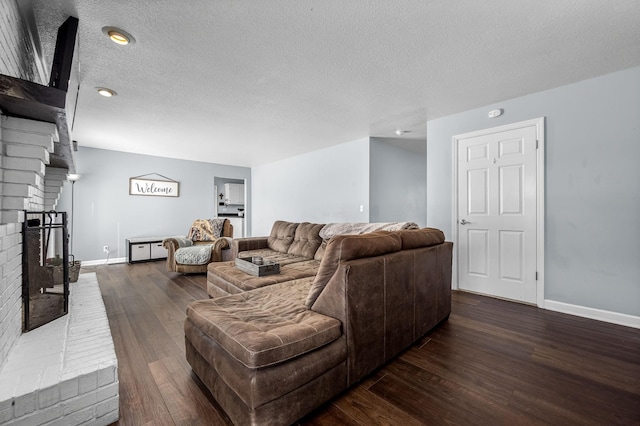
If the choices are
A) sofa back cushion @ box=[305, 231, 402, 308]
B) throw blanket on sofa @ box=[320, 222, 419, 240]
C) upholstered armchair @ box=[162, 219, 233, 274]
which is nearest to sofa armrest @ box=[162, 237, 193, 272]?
upholstered armchair @ box=[162, 219, 233, 274]

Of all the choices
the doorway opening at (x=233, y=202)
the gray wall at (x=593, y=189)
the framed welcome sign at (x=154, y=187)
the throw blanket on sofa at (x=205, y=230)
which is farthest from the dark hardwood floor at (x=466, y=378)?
the doorway opening at (x=233, y=202)

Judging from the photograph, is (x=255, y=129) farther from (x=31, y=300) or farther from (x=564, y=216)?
(x=564, y=216)

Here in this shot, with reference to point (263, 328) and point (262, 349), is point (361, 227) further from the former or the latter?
point (262, 349)

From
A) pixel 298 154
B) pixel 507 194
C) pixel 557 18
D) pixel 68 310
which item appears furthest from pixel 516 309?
pixel 298 154

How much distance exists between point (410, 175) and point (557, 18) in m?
4.02

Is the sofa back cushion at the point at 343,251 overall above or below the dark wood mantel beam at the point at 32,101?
below

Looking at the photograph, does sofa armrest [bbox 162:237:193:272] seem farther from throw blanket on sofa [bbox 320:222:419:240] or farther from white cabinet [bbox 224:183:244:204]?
white cabinet [bbox 224:183:244:204]

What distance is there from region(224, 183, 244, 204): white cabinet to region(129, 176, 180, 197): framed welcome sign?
144 cm

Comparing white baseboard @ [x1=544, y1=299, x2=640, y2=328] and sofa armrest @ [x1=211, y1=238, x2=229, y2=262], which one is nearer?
white baseboard @ [x1=544, y1=299, x2=640, y2=328]

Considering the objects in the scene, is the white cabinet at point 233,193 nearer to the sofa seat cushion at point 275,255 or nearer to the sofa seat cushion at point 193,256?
the sofa seat cushion at point 193,256

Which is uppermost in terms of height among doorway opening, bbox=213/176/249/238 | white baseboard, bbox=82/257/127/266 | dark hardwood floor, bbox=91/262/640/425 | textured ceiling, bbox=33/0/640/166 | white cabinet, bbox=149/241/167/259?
A: textured ceiling, bbox=33/0/640/166

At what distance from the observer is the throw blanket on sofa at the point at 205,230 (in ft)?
17.5

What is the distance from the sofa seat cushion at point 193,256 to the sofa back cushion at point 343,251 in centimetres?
319

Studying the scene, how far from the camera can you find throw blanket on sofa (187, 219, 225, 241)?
5348 mm
